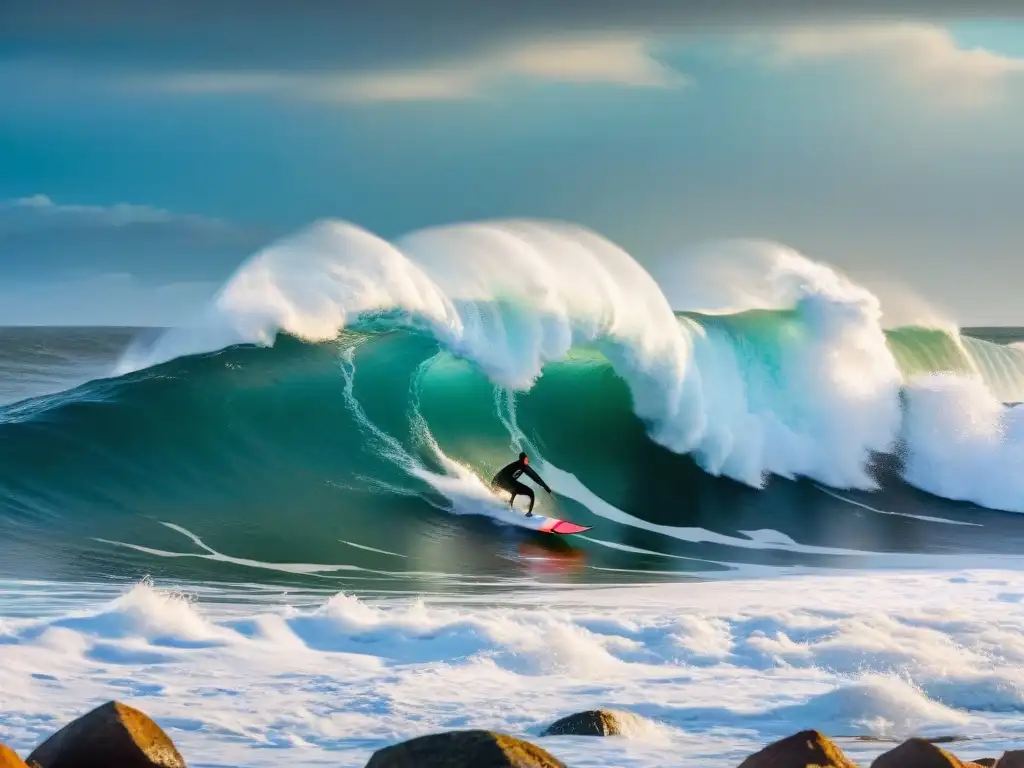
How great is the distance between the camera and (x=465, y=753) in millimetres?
5086

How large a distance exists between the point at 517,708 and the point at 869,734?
170cm

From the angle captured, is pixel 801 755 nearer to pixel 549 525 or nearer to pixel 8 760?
pixel 8 760

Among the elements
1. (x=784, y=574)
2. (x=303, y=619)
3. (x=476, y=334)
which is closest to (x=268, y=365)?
(x=476, y=334)

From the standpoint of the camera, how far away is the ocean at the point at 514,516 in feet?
23.4

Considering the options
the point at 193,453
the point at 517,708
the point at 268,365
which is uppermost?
the point at 268,365

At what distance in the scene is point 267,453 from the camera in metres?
14.6

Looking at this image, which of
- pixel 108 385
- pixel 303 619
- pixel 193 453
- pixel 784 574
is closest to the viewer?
pixel 303 619

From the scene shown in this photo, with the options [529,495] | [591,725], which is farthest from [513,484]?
[591,725]

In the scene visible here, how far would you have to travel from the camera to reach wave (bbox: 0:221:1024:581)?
14.1 m

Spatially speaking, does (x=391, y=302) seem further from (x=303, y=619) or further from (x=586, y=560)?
(x=303, y=619)

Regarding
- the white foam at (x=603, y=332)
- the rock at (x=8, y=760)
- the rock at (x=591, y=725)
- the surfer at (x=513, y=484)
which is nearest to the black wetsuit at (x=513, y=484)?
the surfer at (x=513, y=484)

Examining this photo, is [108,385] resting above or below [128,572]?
above

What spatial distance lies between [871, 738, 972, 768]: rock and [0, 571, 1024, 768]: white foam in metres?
0.96

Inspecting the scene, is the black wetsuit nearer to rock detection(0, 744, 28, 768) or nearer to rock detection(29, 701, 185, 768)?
rock detection(29, 701, 185, 768)
